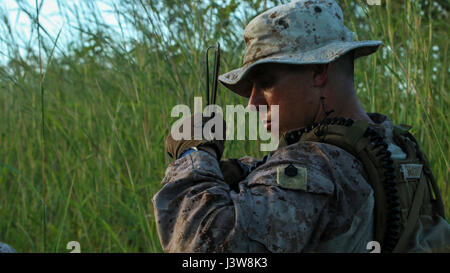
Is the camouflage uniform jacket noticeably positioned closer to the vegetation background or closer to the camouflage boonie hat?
the camouflage boonie hat

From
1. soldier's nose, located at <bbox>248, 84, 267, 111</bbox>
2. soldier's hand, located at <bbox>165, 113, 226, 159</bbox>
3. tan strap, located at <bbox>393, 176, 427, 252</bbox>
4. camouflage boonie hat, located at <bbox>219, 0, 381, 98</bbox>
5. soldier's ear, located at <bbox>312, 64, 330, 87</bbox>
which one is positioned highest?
camouflage boonie hat, located at <bbox>219, 0, 381, 98</bbox>

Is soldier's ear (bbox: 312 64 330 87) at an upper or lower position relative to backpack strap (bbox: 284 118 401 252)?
upper

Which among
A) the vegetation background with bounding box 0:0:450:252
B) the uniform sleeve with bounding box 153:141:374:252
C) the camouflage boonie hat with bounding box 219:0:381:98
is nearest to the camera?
the uniform sleeve with bounding box 153:141:374:252

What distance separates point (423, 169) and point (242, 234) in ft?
1.76

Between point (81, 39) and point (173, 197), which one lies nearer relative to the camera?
point (173, 197)

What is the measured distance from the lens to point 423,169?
1.31 m

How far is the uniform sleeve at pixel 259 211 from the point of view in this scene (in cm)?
A: 110

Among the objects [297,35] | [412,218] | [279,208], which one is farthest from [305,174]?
[297,35]

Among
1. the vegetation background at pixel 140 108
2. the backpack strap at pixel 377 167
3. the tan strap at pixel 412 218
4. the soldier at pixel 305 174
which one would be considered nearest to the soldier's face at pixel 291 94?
the soldier at pixel 305 174

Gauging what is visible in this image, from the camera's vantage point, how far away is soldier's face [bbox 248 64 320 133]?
53.5 inches

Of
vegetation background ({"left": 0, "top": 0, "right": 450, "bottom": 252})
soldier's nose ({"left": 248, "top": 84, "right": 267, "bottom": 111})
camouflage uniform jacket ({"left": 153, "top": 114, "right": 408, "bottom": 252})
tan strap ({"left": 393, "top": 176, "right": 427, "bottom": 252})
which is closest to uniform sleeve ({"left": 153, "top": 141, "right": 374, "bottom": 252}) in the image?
camouflage uniform jacket ({"left": 153, "top": 114, "right": 408, "bottom": 252})

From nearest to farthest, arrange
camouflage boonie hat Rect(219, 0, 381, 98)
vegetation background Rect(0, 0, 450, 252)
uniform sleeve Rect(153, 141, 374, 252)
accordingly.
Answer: uniform sleeve Rect(153, 141, 374, 252)
camouflage boonie hat Rect(219, 0, 381, 98)
vegetation background Rect(0, 0, 450, 252)
